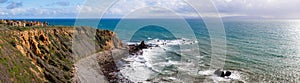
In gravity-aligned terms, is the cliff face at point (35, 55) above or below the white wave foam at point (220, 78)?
above

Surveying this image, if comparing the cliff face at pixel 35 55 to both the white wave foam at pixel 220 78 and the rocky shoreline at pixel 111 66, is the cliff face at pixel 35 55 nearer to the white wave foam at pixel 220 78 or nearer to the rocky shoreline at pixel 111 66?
the rocky shoreline at pixel 111 66

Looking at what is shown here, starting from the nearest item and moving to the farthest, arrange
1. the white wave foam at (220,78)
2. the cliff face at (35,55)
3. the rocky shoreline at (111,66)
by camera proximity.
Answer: the cliff face at (35,55) < the white wave foam at (220,78) < the rocky shoreline at (111,66)

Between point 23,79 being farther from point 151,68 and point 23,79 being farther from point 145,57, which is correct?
point 145,57

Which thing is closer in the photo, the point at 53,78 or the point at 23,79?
the point at 23,79

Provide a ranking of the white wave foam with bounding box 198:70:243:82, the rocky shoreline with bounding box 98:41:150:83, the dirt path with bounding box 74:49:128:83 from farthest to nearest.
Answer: the rocky shoreline with bounding box 98:41:150:83, the white wave foam with bounding box 198:70:243:82, the dirt path with bounding box 74:49:128:83

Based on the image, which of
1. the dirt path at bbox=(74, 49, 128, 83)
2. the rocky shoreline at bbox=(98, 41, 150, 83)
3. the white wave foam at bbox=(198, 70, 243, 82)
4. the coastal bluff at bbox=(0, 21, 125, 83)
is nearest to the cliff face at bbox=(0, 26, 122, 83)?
the coastal bluff at bbox=(0, 21, 125, 83)

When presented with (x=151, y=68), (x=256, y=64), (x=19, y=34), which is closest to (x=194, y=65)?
(x=151, y=68)

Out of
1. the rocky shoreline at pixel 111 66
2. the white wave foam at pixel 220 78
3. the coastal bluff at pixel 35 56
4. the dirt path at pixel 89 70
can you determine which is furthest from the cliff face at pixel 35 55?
the white wave foam at pixel 220 78

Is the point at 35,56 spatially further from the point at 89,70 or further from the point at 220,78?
the point at 220,78

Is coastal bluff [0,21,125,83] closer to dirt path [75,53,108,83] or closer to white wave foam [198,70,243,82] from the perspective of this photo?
dirt path [75,53,108,83]
